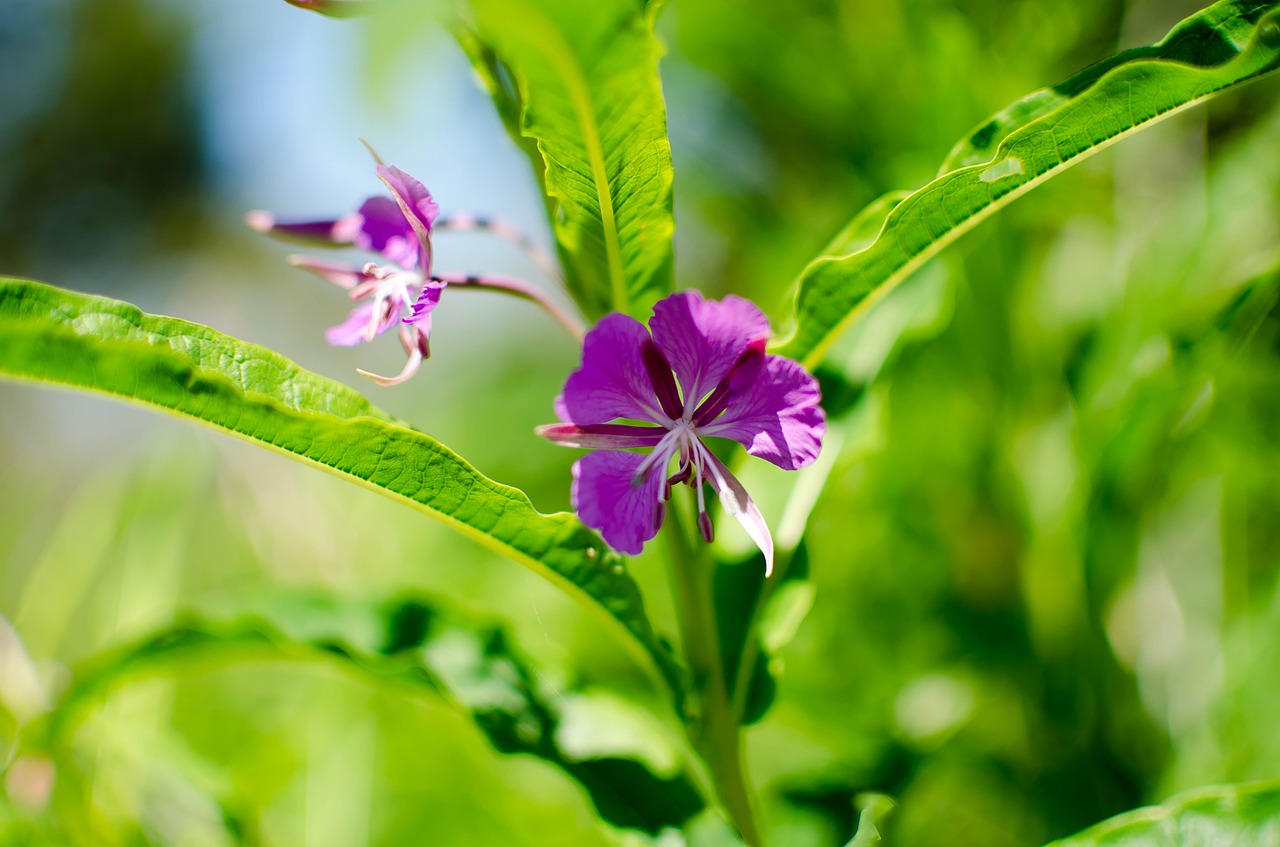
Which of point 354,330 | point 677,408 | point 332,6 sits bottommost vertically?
point 354,330

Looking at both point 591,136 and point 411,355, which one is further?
point 411,355

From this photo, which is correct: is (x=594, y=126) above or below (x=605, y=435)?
above

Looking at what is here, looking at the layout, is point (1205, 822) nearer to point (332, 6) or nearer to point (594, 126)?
point (594, 126)

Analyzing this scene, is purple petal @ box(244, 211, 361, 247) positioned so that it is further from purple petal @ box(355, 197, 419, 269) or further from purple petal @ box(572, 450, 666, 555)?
purple petal @ box(572, 450, 666, 555)

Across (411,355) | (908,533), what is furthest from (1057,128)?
(908,533)

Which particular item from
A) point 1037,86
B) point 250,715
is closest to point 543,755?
point 1037,86

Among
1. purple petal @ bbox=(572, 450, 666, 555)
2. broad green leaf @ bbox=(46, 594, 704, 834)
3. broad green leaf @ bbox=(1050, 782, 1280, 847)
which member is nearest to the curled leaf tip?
purple petal @ bbox=(572, 450, 666, 555)
